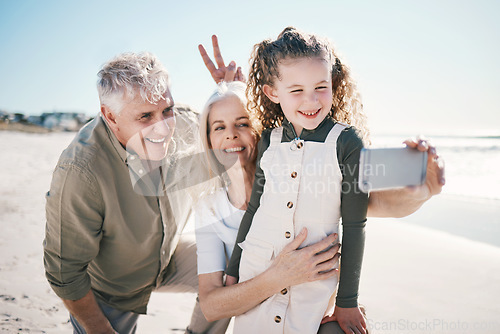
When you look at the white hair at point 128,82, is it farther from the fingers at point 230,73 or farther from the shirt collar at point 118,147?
the fingers at point 230,73

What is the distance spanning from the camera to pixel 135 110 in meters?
2.56

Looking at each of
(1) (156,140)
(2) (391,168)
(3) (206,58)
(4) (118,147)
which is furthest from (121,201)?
(2) (391,168)

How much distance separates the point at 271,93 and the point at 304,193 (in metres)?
0.62

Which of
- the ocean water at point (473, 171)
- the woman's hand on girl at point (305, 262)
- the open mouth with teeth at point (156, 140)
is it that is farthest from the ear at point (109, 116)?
the ocean water at point (473, 171)

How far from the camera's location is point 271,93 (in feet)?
6.82

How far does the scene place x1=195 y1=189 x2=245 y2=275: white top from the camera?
2.28 m

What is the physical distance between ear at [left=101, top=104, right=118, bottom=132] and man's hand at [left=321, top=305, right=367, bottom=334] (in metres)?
1.92

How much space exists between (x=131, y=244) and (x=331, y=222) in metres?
1.52

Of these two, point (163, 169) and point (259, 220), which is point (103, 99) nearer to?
point (163, 169)

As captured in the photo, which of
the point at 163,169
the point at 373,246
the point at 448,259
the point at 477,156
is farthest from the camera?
the point at 477,156

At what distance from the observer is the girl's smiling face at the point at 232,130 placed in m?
2.35

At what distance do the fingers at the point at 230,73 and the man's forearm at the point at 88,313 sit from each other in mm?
1861

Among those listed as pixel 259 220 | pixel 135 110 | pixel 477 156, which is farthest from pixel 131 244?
pixel 477 156

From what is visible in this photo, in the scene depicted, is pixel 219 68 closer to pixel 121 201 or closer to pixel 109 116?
pixel 109 116
